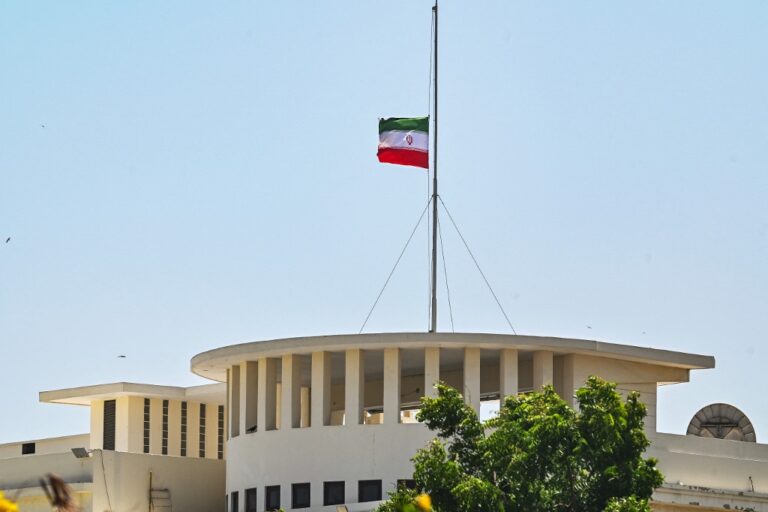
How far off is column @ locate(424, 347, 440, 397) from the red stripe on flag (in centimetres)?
581

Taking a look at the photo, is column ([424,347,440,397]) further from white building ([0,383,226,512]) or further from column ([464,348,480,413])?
white building ([0,383,226,512])

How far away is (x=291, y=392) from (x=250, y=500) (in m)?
3.46

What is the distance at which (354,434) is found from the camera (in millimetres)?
37844

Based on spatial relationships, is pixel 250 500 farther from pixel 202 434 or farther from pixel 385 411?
pixel 202 434

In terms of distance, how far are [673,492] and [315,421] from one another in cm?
992

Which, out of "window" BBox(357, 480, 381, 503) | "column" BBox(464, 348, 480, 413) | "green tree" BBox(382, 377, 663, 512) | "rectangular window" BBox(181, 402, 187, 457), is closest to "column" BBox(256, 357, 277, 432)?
"window" BBox(357, 480, 381, 503)

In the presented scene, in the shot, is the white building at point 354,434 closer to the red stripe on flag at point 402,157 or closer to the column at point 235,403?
the column at point 235,403

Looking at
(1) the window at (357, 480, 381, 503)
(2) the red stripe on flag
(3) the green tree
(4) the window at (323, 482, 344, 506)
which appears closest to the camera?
(3) the green tree

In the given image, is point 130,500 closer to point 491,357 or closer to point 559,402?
point 491,357

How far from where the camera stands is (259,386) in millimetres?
40250

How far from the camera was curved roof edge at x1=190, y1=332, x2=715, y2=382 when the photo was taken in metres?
37.9

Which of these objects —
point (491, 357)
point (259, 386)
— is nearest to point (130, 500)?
point (259, 386)

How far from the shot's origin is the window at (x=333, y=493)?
3788 centimetres

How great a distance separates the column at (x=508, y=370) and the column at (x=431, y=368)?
179 cm
